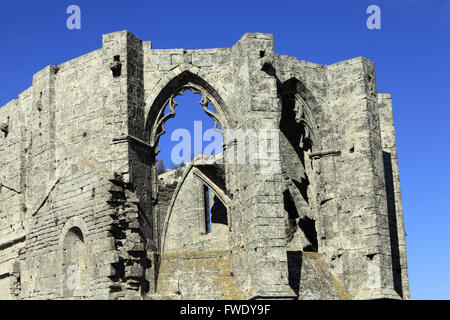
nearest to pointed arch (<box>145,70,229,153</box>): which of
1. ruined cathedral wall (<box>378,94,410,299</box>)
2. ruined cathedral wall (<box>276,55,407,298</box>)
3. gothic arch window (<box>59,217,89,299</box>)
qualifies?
ruined cathedral wall (<box>276,55,407,298</box>)

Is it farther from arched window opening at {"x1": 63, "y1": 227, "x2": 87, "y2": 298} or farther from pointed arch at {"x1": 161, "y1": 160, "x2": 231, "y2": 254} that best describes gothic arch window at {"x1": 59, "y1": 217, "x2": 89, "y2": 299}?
pointed arch at {"x1": 161, "y1": 160, "x2": 231, "y2": 254}

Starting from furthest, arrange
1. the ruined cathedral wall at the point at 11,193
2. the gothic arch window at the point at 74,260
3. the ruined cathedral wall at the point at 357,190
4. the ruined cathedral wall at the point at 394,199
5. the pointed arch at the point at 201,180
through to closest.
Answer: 1. the pointed arch at the point at 201,180
2. the ruined cathedral wall at the point at 11,193
3. the ruined cathedral wall at the point at 394,199
4. the ruined cathedral wall at the point at 357,190
5. the gothic arch window at the point at 74,260

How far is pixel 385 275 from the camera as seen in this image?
14.8m

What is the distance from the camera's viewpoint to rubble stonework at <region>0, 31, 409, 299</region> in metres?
13.6

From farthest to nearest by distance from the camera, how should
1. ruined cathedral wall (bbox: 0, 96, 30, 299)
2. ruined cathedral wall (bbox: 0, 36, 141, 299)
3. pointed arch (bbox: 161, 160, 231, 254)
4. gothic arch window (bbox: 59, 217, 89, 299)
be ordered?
pointed arch (bbox: 161, 160, 231, 254)
ruined cathedral wall (bbox: 0, 96, 30, 299)
gothic arch window (bbox: 59, 217, 89, 299)
ruined cathedral wall (bbox: 0, 36, 141, 299)

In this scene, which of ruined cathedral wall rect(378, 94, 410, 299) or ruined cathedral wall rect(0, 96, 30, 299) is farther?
ruined cathedral wall rect(0, 96, 30, 299)

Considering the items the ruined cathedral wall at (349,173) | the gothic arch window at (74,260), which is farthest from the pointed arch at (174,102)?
the gothic arch window at (74,260)

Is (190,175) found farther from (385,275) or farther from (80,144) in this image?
(385,275)

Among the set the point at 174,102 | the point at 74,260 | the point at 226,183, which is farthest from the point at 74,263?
the point at 174,102

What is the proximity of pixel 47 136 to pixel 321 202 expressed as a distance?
635 centimetres

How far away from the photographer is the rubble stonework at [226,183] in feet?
44.6

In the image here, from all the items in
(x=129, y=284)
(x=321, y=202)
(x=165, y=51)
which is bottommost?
(x=129, y=284)

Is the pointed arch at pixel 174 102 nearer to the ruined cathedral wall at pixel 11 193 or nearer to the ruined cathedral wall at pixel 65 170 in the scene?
the ruined cathedral wall at pixel 65 170
